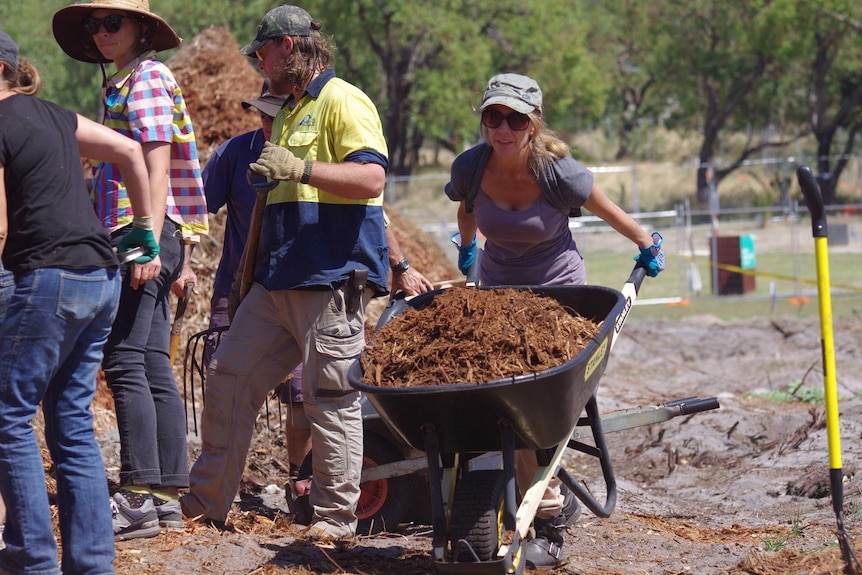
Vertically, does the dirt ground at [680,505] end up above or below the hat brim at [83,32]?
below

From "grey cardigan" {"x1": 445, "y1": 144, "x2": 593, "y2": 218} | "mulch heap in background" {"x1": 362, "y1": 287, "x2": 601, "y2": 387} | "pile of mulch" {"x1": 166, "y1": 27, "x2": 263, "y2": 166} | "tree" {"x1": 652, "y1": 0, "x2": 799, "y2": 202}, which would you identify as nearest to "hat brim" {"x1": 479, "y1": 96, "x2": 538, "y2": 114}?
"grey cardigan" {"x1": 445, "y1": 144, "x2": 593, "y2": 218}

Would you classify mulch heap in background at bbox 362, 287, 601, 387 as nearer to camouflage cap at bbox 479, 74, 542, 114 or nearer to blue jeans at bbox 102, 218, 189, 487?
camouflage cap at bbox 479, 74, 542, 114

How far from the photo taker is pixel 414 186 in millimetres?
36125

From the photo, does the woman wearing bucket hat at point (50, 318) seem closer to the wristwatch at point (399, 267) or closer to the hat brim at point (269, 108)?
the hat brim at point (269, 108)

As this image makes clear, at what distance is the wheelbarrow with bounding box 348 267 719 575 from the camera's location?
3508mm

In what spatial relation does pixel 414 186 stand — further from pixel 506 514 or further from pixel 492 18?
pixel 506 514

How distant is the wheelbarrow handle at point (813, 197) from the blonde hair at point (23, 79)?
2.49 metres

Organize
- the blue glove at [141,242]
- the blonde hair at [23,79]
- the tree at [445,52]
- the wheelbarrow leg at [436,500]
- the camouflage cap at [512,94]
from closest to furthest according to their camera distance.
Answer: the blonde hair at [23,79]
the wheelbarrow leg at [436,500]
the blue glove at [141,242]
the camouflage cap at [512,94]
the tree at [445,52]

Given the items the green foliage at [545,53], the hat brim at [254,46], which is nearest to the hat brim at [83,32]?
the hat brim at [254,46]

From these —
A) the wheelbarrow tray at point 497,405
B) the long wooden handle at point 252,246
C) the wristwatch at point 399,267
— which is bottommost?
the wheelbarrow tray at point 497,405

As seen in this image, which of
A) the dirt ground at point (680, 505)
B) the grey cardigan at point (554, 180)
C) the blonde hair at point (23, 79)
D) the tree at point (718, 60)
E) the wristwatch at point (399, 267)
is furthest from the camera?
the tree at point (718, 60)

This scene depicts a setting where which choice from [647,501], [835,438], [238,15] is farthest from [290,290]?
[238,15]

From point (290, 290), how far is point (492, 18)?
3257 cm

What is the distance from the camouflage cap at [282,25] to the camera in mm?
4234
